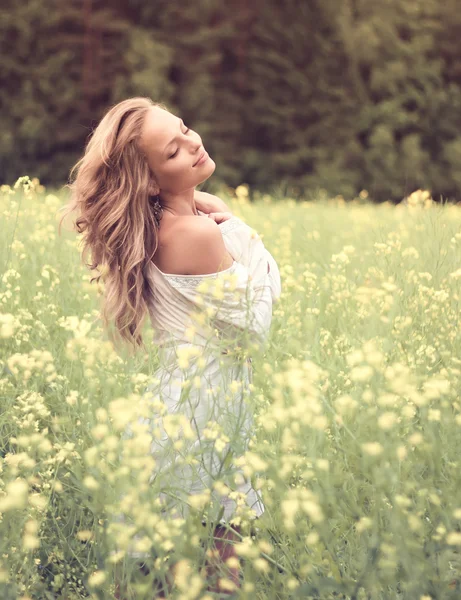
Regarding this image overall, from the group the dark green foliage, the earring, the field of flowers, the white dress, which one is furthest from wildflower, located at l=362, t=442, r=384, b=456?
the dark green foliage

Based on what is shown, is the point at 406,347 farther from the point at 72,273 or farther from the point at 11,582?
the point at 72,273

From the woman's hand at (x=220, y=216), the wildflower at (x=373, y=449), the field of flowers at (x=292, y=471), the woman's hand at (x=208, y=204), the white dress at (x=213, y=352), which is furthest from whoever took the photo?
the woman's hand at (x=208, y=204)

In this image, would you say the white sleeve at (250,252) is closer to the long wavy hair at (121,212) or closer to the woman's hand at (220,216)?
the woman's hand at (220,216)

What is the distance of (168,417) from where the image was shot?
72.6 inches

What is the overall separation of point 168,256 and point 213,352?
12.7 inches

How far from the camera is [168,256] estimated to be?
2.36 meters

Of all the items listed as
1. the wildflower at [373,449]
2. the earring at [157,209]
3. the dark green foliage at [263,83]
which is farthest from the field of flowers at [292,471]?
the dark green foliage at [263,83]

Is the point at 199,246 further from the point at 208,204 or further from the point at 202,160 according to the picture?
the point at 208,204

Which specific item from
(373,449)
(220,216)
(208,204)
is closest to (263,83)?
(208,204)

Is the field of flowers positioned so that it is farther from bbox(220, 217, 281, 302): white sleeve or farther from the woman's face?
the woman's face

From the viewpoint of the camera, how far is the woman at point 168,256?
7.45 feet

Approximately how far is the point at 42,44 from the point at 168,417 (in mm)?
11670

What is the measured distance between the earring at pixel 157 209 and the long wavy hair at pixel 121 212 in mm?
17

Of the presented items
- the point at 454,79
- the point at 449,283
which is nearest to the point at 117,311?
the point at 449,283
